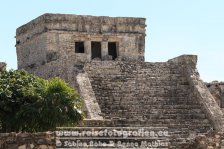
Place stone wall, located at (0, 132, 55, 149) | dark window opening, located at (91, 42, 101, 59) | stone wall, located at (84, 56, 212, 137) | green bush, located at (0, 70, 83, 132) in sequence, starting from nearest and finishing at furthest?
1. stone wall, located at (0, 132, 55, 149)
2. green bush, located at (0, 70, 83, 132)
3. stone wall, located at (84, 56, 212, 137)
4. dark window opening, located at (91, 42, 101, 59)

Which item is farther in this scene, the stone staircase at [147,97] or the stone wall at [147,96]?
the stone wall at [147,96]

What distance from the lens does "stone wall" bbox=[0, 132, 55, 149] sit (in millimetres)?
10969

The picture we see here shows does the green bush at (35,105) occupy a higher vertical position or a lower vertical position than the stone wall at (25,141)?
higher

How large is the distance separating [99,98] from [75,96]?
141 inches

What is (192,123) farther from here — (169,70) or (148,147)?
(148,147)

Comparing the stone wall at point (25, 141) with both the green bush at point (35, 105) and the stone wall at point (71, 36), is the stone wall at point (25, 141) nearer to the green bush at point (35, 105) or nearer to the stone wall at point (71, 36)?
the green bush at point (35, 105)

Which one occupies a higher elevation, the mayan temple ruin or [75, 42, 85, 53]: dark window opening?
[75, 42, 85, 53]: dark window opening

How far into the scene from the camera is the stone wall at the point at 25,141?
36.0 ft

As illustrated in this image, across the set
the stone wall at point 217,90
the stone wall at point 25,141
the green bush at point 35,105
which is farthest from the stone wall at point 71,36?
the stone wall at point 25,141

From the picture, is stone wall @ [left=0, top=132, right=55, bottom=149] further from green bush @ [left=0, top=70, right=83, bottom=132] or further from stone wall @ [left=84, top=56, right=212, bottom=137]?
stone wall @ [left=84, top=56, right=212, bottom=137]

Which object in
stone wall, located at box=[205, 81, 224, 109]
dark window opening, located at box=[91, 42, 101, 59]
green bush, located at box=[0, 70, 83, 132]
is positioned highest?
dark window opening, located at box=[91, 42, 101, 59]

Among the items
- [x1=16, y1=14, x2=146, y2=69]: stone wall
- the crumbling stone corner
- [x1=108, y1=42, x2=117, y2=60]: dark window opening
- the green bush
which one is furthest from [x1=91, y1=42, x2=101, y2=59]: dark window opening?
the green bush

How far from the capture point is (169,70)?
78.0ft

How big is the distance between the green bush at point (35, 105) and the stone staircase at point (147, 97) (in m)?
1.83
